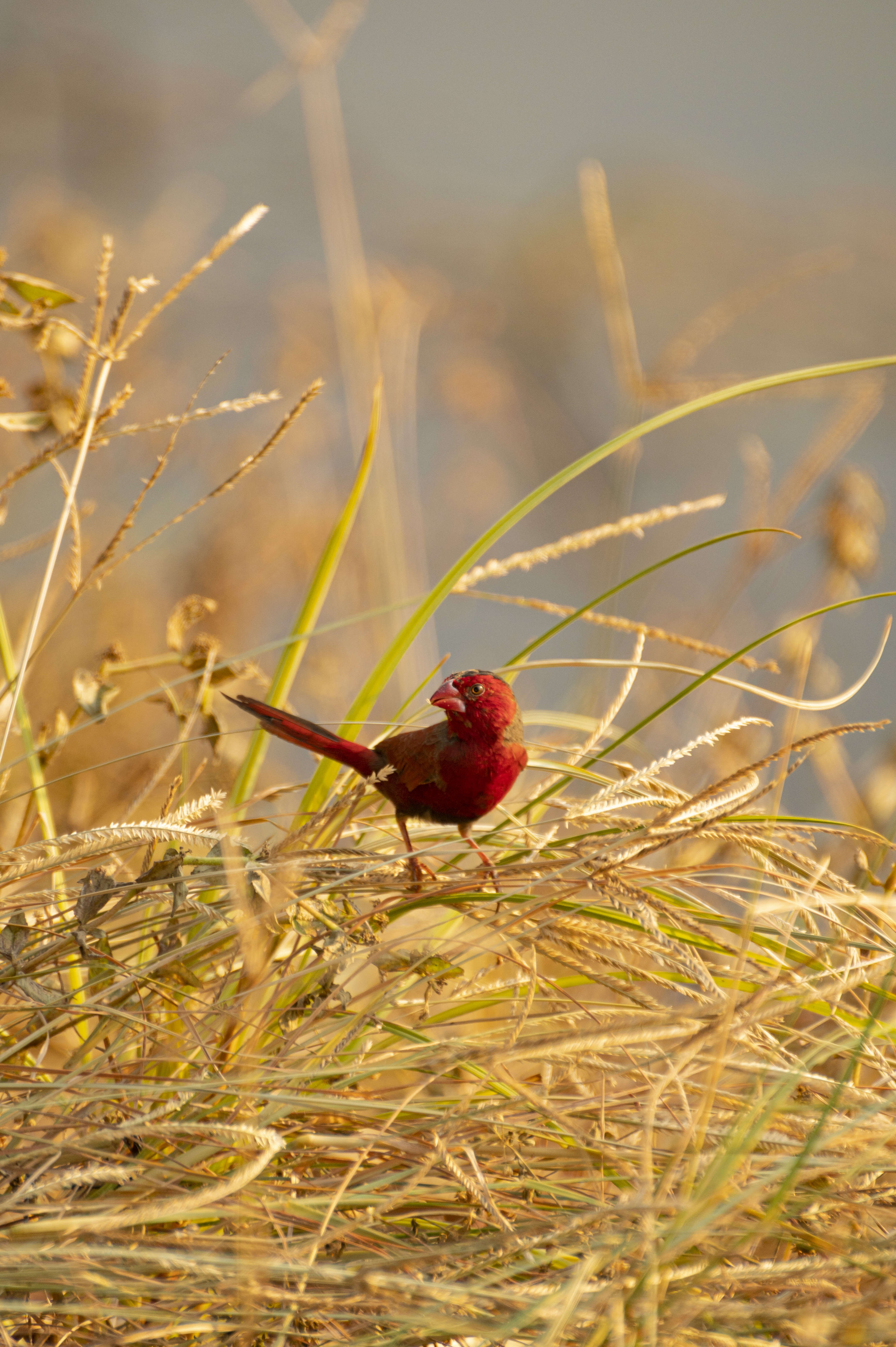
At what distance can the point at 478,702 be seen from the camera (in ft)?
3.66

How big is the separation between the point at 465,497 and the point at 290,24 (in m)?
1.75

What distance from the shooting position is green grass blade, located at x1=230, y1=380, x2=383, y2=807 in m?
1.24

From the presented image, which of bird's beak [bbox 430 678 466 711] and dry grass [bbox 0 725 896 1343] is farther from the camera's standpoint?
bird's beak [bbox 430 678 466 711]

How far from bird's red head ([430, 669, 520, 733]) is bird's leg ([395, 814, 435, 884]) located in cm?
15

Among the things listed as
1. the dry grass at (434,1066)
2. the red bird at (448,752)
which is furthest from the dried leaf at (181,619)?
the red bird at (448,752)

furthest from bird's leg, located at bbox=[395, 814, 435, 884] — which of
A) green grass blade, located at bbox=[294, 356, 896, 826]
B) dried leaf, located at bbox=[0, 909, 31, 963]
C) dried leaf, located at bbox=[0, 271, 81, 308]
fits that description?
dried leaf, located at bbox=[0, 271, 81, 308]

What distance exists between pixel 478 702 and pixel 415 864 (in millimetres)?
232

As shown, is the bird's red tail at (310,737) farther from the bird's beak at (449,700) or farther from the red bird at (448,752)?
the bird's beak at (449,700)

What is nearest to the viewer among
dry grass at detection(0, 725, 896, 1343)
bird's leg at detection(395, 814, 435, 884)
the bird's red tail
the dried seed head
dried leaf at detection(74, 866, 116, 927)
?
dry grass at detection(0, 725, 896, 1343)

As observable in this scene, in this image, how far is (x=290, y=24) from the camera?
2.19 m

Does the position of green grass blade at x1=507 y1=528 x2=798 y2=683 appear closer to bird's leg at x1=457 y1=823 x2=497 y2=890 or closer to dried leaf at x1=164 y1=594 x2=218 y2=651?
bird's leg at x1=457 y1=823 x2=497 y2=890

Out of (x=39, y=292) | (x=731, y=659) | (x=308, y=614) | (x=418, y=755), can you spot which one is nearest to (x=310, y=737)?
(x=418, y=755)

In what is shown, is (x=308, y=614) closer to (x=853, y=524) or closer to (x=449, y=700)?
(x=449, y=700)

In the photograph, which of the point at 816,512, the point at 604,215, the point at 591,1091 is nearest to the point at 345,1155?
the point at 591,1091
